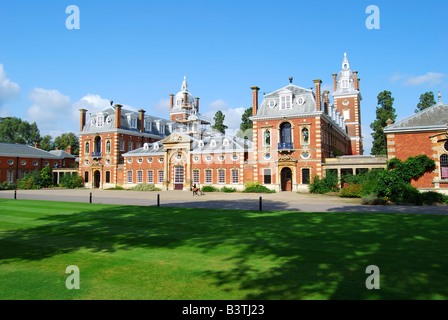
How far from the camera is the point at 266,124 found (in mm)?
39750

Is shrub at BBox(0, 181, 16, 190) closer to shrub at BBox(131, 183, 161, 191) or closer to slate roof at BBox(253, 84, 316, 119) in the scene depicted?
shrub at BBox(131, 183, 161, 191)

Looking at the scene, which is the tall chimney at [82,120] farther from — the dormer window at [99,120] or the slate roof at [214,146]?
the slate roof at [214,146]

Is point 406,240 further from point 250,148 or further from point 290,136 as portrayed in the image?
point 250,148

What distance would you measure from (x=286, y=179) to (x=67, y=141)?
6718 cm

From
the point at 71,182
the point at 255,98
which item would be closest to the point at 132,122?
the point at 71,182

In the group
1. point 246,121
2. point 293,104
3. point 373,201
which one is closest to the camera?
point 373,201

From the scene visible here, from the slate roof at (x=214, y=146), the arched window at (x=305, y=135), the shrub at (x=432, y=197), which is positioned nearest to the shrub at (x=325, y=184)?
the arched window at (x=305, y=135)

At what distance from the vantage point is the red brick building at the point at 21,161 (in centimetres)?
5297

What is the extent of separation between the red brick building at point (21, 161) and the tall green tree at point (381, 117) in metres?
57.5

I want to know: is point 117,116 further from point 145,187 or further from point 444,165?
point 444,165

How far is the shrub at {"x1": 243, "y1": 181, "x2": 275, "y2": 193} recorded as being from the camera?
38.0 meters

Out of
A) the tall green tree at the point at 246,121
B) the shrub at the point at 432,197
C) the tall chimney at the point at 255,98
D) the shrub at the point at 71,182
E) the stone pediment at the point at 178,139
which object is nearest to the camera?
the shrub at the point at 432,197

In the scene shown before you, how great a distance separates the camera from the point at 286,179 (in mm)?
39312
